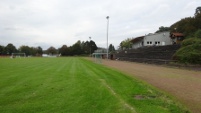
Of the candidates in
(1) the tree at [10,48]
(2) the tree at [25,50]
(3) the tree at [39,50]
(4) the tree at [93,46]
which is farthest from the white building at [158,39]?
(3) the tree at [39,50]

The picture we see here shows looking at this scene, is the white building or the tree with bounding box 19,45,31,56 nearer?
the white building

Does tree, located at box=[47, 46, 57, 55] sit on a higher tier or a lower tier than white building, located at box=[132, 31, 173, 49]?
lower

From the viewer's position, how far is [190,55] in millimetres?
27375

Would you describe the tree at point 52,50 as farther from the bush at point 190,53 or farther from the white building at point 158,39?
the bush at point 190,53

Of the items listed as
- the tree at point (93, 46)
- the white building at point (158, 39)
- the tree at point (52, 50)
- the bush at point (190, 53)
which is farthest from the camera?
the tree at point (52, 50)

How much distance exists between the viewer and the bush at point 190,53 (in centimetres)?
2694

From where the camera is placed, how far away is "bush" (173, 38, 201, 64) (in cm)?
2694

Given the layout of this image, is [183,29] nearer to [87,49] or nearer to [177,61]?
[177,61]

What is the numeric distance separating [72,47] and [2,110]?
13069cm

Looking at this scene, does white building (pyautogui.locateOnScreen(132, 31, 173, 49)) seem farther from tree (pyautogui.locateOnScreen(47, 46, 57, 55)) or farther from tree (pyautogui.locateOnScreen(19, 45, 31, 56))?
tree (pyautogui.locateOnScreen(47, 46, 57, 55))

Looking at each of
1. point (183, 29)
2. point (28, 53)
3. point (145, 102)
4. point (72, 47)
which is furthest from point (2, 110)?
point (28, 53)

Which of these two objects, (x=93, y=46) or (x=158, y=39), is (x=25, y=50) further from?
(x=158, y=39)

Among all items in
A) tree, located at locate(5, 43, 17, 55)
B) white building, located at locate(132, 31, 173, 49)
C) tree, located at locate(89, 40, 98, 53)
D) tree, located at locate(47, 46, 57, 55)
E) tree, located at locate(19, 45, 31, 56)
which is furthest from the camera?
tree, located at locate(47, 46, 57, 55)

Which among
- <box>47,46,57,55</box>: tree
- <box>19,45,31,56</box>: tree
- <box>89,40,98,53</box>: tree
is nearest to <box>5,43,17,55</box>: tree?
<box>19,45,31,56</box>: tree
